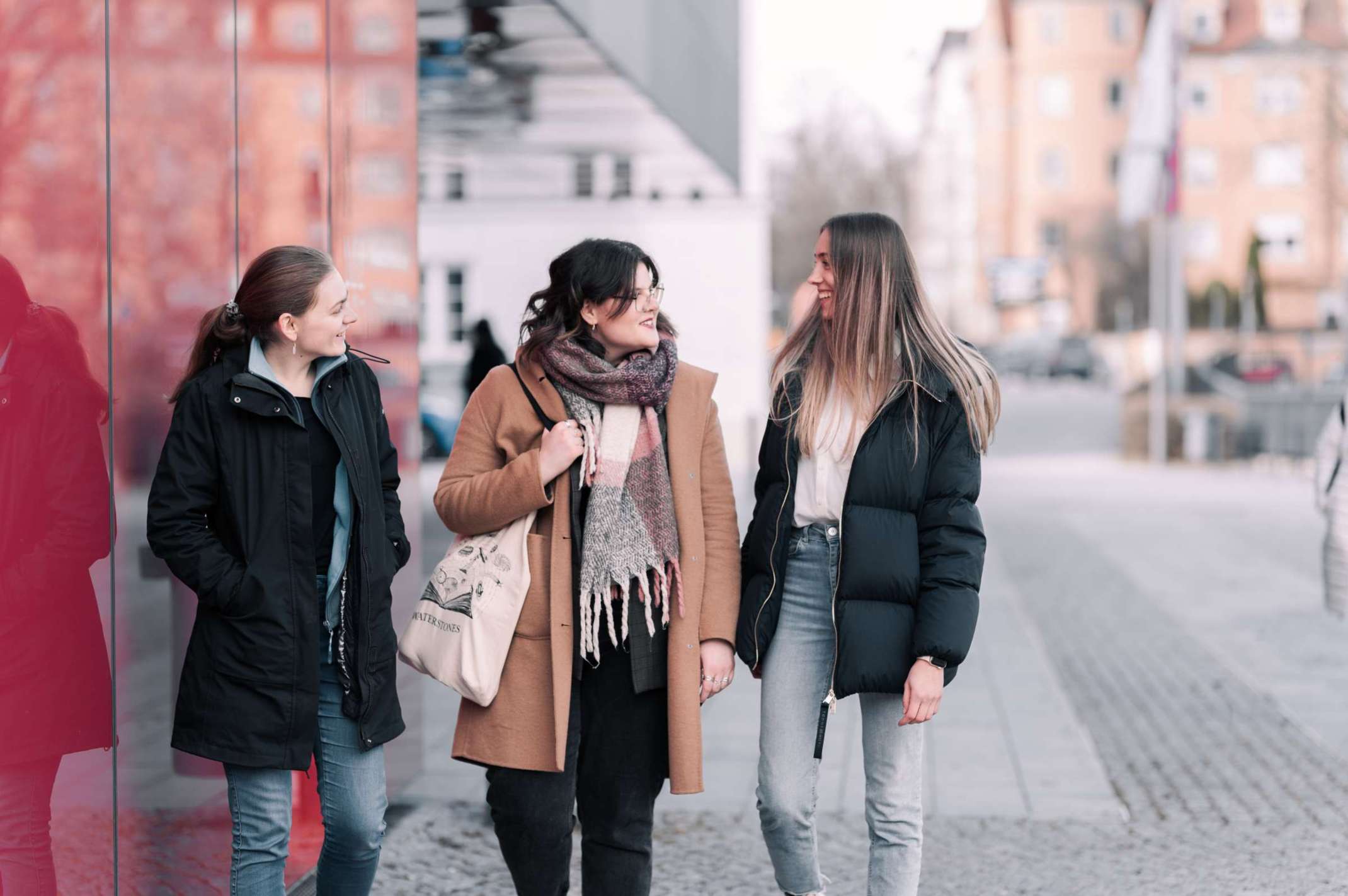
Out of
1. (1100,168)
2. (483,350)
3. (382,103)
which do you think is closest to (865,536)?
(382,103)

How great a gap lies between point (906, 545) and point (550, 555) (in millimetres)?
829

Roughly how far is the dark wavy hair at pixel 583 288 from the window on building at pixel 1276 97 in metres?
62.8

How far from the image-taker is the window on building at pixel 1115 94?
73.8m

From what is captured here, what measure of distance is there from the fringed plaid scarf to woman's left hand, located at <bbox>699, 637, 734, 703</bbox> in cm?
13

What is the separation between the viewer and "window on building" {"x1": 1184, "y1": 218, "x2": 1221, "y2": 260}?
6844 cm

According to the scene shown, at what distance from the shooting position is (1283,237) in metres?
67.1

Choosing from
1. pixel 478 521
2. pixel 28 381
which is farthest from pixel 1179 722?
pixel 28 381

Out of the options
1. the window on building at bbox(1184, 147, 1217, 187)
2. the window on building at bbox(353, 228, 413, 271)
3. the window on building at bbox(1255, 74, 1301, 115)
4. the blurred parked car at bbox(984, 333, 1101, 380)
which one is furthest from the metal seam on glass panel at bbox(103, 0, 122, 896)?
the window on building at bbox(1184, 147, 1217, 187)

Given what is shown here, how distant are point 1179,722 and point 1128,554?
6.74 meters

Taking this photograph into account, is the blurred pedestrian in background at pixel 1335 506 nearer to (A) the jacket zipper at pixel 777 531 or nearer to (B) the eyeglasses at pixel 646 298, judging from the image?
(A) the jacket zipper at pixel 777 531

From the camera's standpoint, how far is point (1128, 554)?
544 inches

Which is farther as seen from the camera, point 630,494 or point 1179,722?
point 1179,722

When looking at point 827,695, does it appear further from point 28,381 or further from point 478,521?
point 28,381

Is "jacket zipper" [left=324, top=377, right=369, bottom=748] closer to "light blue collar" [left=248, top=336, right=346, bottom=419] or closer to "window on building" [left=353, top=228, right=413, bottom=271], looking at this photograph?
"light blue collar" [left=248, top=336, right=346, bottom=419]
